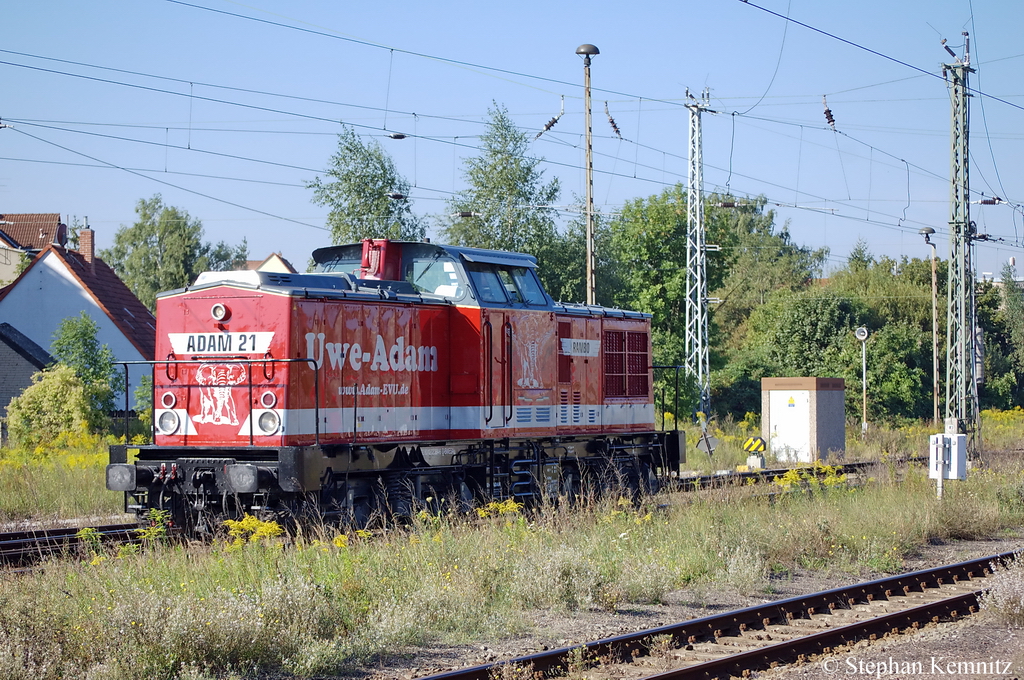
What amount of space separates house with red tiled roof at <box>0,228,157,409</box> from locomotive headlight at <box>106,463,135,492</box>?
2880 centimetres

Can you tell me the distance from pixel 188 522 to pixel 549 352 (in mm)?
5326

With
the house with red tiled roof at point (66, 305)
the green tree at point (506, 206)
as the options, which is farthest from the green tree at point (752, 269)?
the house with red tiled roof at point (66, 305)

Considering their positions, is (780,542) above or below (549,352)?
below

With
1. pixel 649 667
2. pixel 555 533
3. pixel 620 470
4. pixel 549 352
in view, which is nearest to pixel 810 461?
pixel 620 470

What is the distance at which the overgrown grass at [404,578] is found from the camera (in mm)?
6410

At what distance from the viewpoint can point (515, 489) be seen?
13.6 meters

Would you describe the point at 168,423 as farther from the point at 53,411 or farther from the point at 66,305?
the point at 66,305

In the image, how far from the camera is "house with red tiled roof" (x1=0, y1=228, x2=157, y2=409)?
39.5m

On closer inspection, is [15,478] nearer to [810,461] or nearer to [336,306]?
[336,306]

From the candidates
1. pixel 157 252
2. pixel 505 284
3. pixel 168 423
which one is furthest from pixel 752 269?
pixel 168 423

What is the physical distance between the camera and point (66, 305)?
40156 mm

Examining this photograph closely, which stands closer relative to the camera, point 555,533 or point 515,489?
point 555,533

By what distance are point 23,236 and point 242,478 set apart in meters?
62.9

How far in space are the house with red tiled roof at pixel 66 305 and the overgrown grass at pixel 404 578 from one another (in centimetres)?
3068
